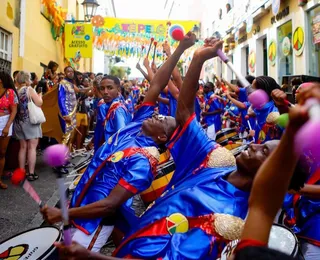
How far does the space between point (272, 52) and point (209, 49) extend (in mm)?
12650

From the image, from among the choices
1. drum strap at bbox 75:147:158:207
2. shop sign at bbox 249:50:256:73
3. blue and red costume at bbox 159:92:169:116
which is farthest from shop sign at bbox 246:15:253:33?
drum strap at bbox 75:147:158:207

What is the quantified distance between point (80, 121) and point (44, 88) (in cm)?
144

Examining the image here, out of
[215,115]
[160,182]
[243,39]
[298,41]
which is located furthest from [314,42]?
[160,182]

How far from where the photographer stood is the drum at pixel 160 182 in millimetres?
3748

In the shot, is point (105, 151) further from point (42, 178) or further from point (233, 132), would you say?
point (42, 178)

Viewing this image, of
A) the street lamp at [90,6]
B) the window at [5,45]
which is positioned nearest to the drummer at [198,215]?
the window at [5,45]

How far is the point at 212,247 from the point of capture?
1.75 meters

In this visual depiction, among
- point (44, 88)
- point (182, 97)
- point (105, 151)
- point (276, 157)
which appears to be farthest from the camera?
point (44, 88)

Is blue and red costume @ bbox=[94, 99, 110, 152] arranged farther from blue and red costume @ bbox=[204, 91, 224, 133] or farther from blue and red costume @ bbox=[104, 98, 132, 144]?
blue and red costume @ bbox=[204, 91, 224, 133]

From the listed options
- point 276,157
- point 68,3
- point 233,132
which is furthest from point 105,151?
point 68,3

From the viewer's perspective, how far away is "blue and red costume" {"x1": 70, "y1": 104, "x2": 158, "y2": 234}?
2.29 m

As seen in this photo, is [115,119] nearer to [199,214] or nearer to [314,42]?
[199,214]

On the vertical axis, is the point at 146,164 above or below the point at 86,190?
above

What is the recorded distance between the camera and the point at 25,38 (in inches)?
439
